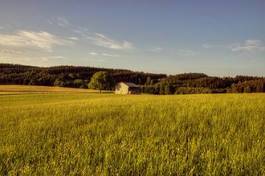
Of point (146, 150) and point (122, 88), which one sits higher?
point (146, 150)

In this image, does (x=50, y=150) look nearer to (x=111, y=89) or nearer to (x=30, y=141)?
(x=30, y=141)

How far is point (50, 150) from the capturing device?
18.0 ft

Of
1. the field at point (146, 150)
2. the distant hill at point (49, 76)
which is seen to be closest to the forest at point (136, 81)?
the distant hill at point (49, 76)

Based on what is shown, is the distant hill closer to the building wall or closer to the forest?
the forest

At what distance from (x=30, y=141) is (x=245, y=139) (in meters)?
3.97

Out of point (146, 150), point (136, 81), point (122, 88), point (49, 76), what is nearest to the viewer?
point (146, 150)

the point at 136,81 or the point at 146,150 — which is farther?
the point at 136,81

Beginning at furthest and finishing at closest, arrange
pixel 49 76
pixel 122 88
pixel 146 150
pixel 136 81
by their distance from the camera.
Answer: pixel 136 81
pixel 49 76
pixel 122 88
pixel 146 150

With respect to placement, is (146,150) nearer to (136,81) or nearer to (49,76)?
(49,76)

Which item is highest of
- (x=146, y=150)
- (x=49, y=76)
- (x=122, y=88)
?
(x=49, y=76)

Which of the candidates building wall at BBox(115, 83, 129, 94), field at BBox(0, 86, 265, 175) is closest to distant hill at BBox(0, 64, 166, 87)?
building wall at BBox(115, 83, 129, 94)

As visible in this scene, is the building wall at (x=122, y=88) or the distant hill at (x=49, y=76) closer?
the building wall at (x=122, y=88)

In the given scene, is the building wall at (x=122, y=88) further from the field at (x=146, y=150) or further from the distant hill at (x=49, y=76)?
the field at (x=146, y=150)

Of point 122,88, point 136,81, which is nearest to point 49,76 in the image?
point 122,88
